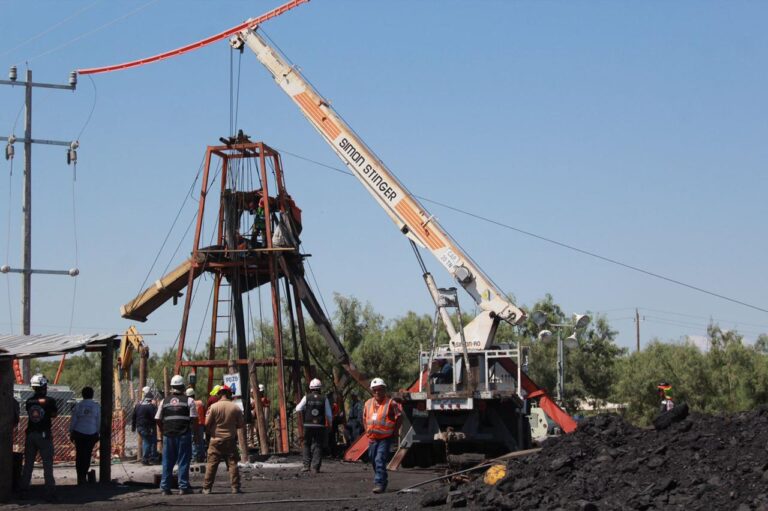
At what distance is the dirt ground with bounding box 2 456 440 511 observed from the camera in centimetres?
1593

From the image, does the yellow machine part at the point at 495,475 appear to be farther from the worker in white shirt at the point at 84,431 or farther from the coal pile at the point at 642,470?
the worker in white shirt at the point at 84,431

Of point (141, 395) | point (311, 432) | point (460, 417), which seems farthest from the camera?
point (141, 395)

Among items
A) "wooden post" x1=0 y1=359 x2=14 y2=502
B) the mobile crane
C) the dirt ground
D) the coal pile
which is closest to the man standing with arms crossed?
the dirt ground

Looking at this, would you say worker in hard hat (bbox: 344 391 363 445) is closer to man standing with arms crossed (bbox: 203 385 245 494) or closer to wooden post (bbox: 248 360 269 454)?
wooden post (bbox: 248 360 269 454)

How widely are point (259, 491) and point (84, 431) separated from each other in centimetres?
344

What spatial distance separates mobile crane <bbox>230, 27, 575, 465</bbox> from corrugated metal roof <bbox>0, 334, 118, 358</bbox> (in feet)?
26.1

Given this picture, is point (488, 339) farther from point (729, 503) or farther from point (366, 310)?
point (366, 310)

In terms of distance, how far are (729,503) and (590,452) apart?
3608 mm

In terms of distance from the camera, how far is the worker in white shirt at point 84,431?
1945 cm

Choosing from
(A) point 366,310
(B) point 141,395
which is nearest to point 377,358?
(A) point 366,310

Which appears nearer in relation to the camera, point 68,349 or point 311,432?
point 68,349

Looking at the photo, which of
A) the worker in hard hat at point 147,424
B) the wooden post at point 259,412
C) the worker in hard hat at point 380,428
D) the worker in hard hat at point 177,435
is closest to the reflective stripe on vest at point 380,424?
the worker in hard hat at point 380,428

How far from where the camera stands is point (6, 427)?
643 inches

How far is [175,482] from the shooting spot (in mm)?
19219
